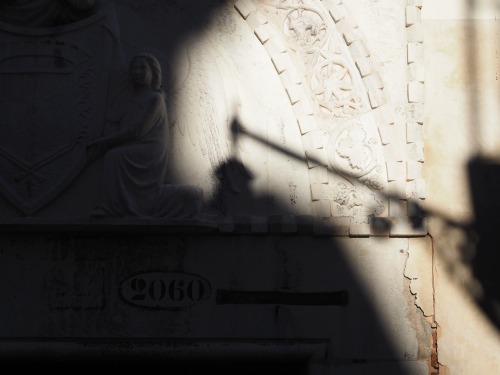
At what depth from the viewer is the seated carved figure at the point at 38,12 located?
7.75 m

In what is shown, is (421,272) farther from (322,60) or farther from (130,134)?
(130,134)

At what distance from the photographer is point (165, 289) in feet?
24.4

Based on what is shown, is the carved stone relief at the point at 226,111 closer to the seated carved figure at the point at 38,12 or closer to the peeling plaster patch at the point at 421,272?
the seated carved figure at the point at 38,12

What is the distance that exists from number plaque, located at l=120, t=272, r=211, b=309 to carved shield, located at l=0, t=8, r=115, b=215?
0.87 metres

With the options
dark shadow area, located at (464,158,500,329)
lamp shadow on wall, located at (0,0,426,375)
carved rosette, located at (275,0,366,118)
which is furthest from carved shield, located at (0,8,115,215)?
dark shadow area, located at (464,158,500,329)

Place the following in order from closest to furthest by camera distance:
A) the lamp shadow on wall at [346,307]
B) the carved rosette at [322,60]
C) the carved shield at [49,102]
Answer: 1. the lamp shadow on wall at [346,307]
2. the carved shield at [49,102]
3. the carved rosette at [322,60]

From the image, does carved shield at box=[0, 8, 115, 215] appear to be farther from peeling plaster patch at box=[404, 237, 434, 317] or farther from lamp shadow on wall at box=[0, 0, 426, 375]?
peeling plaster patch at box=[404, 237, 434, 317]

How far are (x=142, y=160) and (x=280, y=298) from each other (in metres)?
1.39

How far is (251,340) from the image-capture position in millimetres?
7434

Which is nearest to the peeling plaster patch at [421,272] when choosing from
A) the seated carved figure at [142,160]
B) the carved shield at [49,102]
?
the seated carved figure at [142,160]

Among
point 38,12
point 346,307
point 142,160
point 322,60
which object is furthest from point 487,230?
point 38,12

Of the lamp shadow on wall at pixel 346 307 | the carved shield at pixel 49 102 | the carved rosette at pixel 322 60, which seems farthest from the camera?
the carved rosette at pixel 322 60

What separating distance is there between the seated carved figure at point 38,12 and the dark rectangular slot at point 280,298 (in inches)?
90.4

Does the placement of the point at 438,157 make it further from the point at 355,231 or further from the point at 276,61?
the point at 276,61
